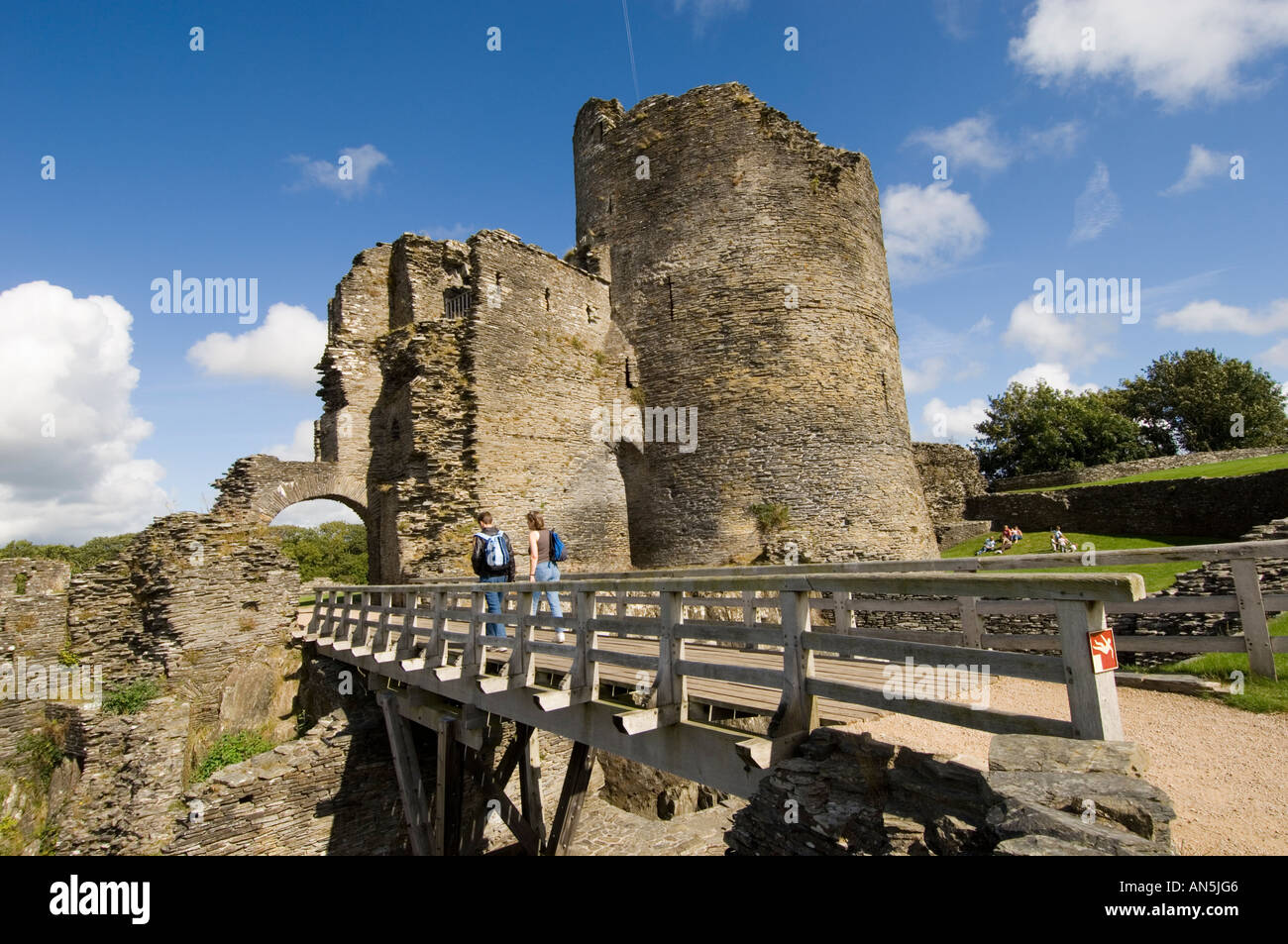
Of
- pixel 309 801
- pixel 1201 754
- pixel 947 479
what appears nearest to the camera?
pixel 1201 754

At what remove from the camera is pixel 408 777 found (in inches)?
388

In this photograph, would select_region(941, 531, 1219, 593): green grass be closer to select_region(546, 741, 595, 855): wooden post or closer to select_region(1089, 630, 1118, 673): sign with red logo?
select_region(546, 741, 595, 855): wooden post

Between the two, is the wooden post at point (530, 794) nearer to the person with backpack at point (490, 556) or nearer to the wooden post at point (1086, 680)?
the person with backpack at point (490, 556)

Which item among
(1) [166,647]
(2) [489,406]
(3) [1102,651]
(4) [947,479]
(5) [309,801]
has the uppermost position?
(2) [489,406]

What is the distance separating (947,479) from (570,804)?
25.6 meters

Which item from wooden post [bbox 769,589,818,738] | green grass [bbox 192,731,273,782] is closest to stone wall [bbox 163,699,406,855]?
green grass [bbox 192,731,273,782]

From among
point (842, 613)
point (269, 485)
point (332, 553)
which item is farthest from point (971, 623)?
point (332, 553)

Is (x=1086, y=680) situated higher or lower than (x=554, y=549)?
lower

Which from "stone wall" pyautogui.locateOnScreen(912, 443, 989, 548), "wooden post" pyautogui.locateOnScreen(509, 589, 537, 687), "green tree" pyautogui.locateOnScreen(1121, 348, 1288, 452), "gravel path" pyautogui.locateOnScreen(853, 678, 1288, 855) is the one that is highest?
"green tree" pyautogui.locateOnScreen(1121, 348, 1288, 452)

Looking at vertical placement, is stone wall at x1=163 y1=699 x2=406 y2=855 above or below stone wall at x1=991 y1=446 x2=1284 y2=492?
below

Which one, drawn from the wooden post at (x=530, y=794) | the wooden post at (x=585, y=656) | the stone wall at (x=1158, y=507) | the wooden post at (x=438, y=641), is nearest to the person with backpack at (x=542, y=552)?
the wooden post at (x=438, y=641)

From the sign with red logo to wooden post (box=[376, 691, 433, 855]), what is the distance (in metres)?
9.34

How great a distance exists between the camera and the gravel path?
3.48 m

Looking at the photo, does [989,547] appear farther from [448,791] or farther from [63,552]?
[63,552]
